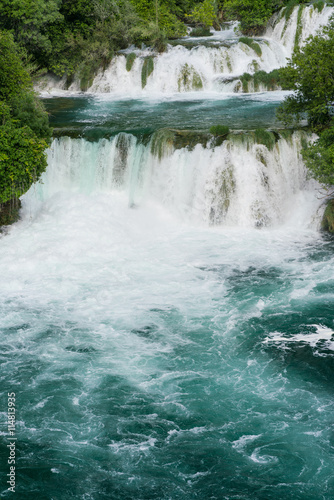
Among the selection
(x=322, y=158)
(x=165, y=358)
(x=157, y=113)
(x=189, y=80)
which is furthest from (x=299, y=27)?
(x=165, y=358)

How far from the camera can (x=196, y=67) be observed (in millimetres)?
29969

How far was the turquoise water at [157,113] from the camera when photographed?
72.1 feet

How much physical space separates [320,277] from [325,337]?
9.58ft

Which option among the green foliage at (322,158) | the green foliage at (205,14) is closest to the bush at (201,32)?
the green foliage at (205,14)

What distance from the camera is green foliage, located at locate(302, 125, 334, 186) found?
1706cm

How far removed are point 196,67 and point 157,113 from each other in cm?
646

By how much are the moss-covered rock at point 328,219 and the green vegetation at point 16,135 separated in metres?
9.26

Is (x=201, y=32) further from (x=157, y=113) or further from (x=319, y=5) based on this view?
(x=157, y=113)

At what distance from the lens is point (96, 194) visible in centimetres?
2044

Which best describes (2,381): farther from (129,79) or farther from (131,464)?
(129,79)

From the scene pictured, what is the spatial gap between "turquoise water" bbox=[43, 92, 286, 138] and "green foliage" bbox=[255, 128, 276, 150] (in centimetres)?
211

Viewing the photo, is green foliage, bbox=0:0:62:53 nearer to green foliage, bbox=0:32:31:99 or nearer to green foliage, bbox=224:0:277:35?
green foliage, bbox=0:32:31:99

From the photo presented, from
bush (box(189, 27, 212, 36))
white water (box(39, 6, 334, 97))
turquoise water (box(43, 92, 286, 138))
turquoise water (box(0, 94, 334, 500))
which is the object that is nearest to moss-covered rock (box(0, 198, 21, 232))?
turquoise water (box(0, 94, 334, 500))

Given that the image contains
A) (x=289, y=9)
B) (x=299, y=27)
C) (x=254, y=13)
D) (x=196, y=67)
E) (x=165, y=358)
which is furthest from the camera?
(x=254, y=13)
